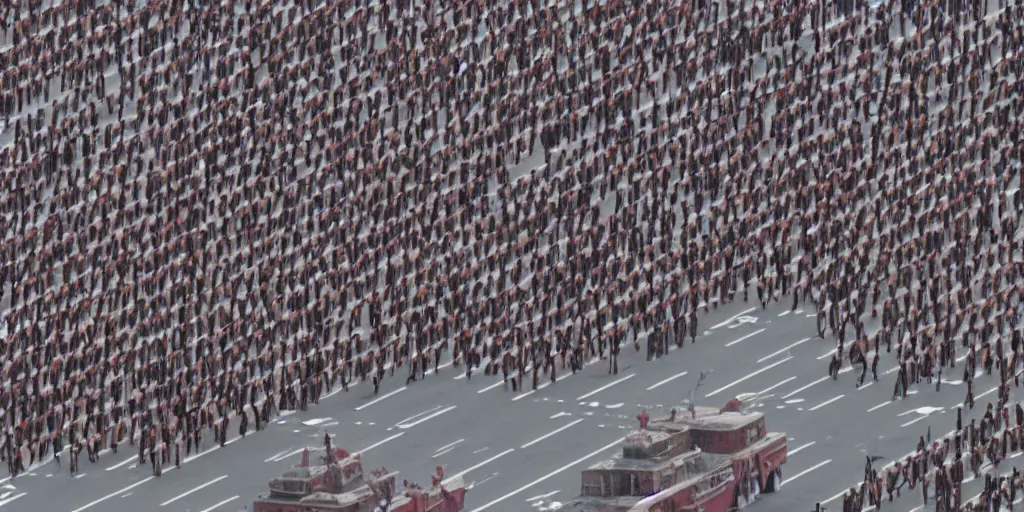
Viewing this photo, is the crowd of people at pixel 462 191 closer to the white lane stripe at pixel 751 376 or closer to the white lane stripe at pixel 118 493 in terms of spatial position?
the white lane stripe at pixel 118 493

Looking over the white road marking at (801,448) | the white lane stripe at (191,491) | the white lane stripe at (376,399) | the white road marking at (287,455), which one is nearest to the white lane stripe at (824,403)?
the white road marking at (801,448)

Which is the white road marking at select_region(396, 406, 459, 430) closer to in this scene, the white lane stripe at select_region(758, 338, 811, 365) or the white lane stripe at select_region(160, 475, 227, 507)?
the white lane stripe at select_region(160, 475, 227, 507)

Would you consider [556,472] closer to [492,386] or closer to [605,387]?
[605,387]

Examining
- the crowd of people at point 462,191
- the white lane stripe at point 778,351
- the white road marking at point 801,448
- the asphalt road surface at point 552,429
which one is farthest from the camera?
the crowd of people at point 462,191

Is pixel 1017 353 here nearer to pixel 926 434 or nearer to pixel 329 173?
pixel 926 434

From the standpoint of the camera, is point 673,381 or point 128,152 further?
point 128,152

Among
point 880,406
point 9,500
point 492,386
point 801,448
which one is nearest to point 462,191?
point 492,386

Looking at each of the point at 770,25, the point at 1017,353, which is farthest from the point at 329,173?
the point at 1017,353
